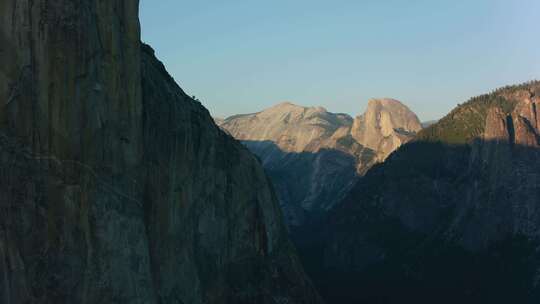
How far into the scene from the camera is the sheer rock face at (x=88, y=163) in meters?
61.0

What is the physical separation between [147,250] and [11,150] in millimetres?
16146

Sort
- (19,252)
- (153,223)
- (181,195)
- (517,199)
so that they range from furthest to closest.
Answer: (517,199)
(181,195)
(153,223)
(19,252)

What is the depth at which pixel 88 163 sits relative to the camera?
65688mm

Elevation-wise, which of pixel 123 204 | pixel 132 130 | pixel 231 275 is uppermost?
pixel 132 130

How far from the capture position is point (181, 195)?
8656 centimetres

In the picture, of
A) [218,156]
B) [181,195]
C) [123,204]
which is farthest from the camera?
[218,156]

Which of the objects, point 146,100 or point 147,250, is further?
point 146,100

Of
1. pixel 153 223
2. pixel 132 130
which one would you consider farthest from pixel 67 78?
pixel 153 223

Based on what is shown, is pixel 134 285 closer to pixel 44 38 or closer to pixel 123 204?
pixel 123 204

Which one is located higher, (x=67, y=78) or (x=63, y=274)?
(x=67, y=78)

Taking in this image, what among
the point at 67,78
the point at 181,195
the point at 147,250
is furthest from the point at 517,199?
the point at 67,78

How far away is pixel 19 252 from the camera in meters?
60.7

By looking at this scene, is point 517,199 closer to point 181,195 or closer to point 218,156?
→ point 218,156

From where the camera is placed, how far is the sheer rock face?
6100 centimetres
